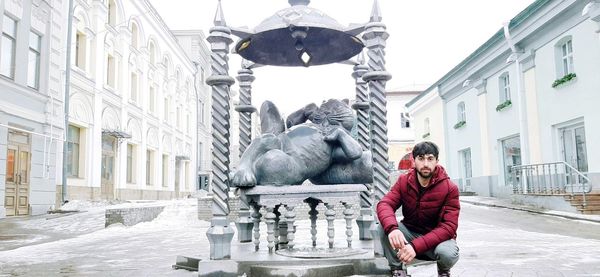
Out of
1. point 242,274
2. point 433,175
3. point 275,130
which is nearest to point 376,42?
point 275,130

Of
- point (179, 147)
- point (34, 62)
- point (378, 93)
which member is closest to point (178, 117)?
point (179, 147)

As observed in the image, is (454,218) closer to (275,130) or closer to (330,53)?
(275,130)

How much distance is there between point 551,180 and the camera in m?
15.5

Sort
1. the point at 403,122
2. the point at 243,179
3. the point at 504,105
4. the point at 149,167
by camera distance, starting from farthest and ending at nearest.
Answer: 1. the point at 403,122
2. the point at 149,167
3. the point at 504,105
4. the point at 243,179

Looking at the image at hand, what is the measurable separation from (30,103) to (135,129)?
9504 millimetres

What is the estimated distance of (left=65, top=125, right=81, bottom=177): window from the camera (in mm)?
18164

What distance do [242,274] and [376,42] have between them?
2.54m

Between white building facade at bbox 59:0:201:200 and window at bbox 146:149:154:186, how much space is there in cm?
5

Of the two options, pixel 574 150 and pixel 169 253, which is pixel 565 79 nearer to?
pixel 574 150

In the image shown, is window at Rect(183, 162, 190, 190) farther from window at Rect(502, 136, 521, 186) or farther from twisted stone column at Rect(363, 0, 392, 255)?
twisted stone column at Rect(363, 0, 392, 255)

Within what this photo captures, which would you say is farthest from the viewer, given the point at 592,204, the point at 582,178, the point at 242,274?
the point at 582,178

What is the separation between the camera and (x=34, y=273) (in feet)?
17.8

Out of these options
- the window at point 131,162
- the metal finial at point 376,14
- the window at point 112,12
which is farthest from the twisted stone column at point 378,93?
the window at point 131,162

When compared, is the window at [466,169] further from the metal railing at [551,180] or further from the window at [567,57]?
the window at [567,57]
